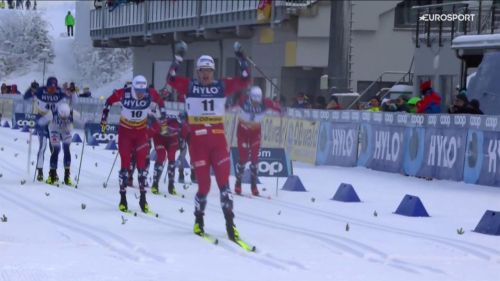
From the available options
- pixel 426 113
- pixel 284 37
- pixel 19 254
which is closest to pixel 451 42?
pixel 426 113

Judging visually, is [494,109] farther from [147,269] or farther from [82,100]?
[82,100]

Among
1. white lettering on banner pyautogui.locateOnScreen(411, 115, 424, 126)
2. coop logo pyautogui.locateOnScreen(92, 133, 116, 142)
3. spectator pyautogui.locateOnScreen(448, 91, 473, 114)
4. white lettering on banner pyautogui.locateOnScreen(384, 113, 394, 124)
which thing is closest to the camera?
coop logo pyautogui.locateOnScreen(92, 133, 116, 142)

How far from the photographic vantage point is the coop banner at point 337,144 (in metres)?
25.8

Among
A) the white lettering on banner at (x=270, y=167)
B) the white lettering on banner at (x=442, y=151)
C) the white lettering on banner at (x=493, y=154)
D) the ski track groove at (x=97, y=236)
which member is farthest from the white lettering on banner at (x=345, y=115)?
the ski track groove at (x=97, y=236)

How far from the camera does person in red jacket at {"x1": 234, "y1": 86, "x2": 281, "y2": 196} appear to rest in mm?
19062

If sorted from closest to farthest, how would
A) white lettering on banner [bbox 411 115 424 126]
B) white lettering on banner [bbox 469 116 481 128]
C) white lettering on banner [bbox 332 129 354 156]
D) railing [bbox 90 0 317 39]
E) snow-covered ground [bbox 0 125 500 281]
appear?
snow-covered ground [bbox 0 125 500 281], white lettering on banner [bbox 469 116 481 128], white lettering on banner [bbox 411 115 424 126], white lettering on banner [bbox 332 129 354 156], railing [bbox 90 0 317 39]

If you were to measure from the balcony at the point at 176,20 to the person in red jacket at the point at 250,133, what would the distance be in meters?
27.0

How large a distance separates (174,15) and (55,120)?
38.4 metres

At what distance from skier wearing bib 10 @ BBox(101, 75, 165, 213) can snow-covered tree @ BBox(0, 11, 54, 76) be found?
84.5m

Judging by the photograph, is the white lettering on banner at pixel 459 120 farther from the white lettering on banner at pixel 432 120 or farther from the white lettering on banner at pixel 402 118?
the white lettering on banner at pixel 402 118

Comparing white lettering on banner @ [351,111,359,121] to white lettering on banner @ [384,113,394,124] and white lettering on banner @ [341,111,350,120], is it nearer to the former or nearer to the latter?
white lettering on banner @ [341,111,350,120]

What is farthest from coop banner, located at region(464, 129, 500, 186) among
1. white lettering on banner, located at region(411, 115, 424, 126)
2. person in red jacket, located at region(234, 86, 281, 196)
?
person in red jacket, located at region(234, 86, 281, 196)

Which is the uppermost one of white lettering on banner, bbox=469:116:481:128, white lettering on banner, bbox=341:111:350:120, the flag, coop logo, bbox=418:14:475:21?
the flag

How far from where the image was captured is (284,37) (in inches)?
1901
